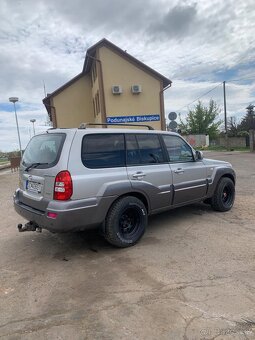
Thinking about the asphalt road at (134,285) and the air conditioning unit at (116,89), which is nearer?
the asphalt road at (134,285)

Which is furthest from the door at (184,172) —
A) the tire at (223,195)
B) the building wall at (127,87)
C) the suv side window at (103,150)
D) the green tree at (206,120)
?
the green tree at (206,120)

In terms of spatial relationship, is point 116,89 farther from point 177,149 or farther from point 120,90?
point 177,149

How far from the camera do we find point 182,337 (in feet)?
8.47

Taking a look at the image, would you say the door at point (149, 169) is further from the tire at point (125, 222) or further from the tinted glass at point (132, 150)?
the tire at point (125, 222)

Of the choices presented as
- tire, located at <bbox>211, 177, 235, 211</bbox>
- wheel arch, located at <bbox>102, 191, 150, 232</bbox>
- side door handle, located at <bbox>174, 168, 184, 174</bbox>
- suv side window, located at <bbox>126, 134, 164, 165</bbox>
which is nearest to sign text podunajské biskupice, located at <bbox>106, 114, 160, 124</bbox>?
tire, located at <bbox>211, 177, 235, 211</bbox>

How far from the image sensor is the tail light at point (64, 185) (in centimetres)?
403

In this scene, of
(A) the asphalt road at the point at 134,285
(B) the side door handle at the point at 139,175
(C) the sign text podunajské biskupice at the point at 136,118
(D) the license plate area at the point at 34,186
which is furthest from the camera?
(C) the sign text podunajské biskupice at the point at 136,118

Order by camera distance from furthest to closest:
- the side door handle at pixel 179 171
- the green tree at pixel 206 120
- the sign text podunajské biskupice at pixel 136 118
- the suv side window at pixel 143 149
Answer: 1. the green tree at pixel 206 120
2. the sign text podunajské biskupice at pixel 136 118
3. the side door handle at pixel 179 171
4. the suv side window at pixel 143 149

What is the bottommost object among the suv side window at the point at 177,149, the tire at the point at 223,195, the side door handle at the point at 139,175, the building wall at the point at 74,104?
the tire at the point at 223,195

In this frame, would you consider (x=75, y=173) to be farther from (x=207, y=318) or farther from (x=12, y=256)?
(x=207, y=318)

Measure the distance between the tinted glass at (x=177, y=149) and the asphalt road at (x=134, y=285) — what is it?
1.24m

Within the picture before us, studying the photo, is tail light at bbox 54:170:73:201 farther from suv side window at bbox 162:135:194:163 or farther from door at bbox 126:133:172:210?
suv side window at bbox 162:135:194:163

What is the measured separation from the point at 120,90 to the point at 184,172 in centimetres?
1715

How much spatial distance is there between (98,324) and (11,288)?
1.33 meters
